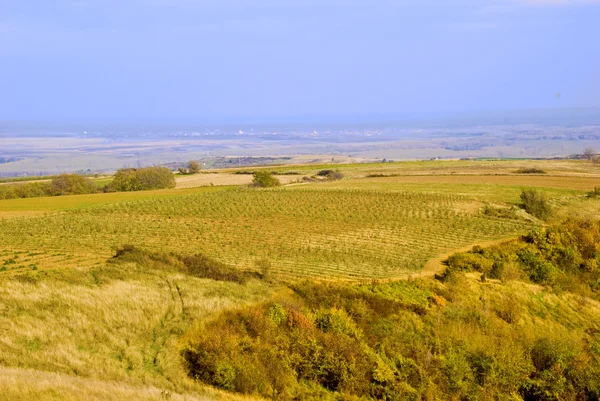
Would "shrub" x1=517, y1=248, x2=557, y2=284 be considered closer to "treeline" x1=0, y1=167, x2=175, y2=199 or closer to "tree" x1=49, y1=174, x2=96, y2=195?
"treeline" x1=0, y1=167, x2=175, y2=199

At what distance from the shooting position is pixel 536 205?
3419 cm

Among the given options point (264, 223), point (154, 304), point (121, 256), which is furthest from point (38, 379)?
point (264, 223)

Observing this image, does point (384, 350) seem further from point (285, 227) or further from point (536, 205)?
point (536, 205)

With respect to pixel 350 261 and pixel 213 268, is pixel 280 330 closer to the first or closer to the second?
pixel 213 268

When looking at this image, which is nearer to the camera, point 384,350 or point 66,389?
point 66,389

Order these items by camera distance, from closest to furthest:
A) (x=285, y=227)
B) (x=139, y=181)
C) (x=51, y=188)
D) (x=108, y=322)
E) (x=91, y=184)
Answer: (x=108, y=322), (x=285, y=227), (x=51, y=188), (x=139, y=181), (x=91, y=184)

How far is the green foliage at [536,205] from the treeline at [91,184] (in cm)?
3713

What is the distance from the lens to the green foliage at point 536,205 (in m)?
33.3

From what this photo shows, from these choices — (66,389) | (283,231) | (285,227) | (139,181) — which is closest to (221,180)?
(139,181)

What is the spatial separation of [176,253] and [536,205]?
22633 millimetres

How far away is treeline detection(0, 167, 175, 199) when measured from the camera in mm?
54906

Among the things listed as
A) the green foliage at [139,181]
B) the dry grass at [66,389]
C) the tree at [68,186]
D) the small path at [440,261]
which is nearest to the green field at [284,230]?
the small path at [440,261]

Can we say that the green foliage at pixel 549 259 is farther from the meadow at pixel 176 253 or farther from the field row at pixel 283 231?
the field row at pixel 283 231

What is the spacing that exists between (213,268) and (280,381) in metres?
7.38
